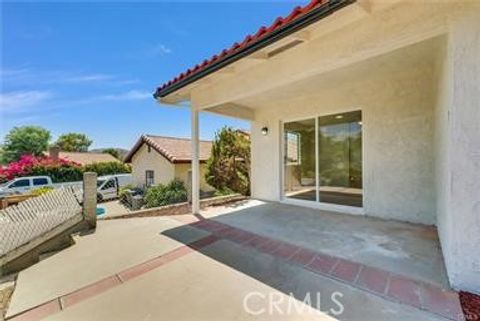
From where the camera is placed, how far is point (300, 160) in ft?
25.8

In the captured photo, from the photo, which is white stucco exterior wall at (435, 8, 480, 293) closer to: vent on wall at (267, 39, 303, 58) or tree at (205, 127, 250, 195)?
vent on wall at (267, 39, 303, 58)

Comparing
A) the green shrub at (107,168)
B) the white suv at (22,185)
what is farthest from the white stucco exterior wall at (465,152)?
the green shrub at (107,168)

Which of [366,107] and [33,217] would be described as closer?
[33,217]

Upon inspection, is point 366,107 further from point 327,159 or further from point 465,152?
point 465,152

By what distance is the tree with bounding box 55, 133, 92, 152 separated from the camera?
2108 inches

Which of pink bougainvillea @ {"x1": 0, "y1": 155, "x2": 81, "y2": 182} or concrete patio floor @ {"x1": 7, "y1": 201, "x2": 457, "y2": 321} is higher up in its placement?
pink bougainvillea @ {"x1": 0, "y1": 155, "x2": 81, "y2": 182}

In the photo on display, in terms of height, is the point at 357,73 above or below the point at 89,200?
above

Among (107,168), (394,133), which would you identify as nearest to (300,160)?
(394,133)

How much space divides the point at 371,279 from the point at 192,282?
238 cm

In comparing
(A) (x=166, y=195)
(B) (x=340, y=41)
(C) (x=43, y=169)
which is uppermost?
(B) (x=340, y=41)

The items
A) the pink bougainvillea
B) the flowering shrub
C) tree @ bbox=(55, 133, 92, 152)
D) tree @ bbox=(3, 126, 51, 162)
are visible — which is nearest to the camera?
the pink bougainvillea

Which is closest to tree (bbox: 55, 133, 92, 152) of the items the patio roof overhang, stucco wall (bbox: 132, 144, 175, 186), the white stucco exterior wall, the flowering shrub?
the flowering shrub

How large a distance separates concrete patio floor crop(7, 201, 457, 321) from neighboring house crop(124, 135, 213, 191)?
32.5 ft

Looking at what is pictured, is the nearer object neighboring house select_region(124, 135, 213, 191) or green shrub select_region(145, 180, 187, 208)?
green shrub select_region(145, 180, 187, 208)
